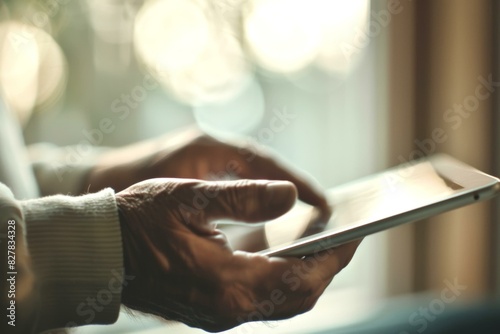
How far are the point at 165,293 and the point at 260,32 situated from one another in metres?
0.57

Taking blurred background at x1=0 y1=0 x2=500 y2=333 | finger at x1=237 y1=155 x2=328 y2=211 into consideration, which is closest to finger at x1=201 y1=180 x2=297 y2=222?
finger at x1=237 y1=155 x2=328 y2=211

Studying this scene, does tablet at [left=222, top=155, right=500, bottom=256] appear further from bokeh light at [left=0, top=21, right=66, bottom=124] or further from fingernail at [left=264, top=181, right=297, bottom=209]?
bokeh light at [left=0, top=21, right=66, bottom=124]

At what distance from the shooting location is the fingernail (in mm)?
503

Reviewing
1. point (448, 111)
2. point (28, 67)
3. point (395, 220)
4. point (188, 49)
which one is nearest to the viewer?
point (395, 220)

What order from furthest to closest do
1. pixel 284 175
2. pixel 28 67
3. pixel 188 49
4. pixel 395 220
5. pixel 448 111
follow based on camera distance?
pixel 448 111
pixel 188 49
pixel 28 67
pixel 284 175
pixel 395 220

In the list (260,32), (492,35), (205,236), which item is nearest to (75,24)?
(260,32)

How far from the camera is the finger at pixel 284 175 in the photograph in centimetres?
65

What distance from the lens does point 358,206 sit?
0.56 metres

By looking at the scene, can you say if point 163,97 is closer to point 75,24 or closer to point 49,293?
point 75,24

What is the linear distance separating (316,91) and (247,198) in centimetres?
58

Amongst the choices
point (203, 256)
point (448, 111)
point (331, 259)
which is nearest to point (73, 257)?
point (203, 256)

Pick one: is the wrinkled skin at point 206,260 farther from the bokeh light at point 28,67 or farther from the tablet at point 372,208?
the bokeh light at point 28,67

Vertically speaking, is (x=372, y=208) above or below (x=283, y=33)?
below

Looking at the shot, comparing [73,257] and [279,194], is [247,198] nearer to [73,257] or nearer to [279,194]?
[279,194]
